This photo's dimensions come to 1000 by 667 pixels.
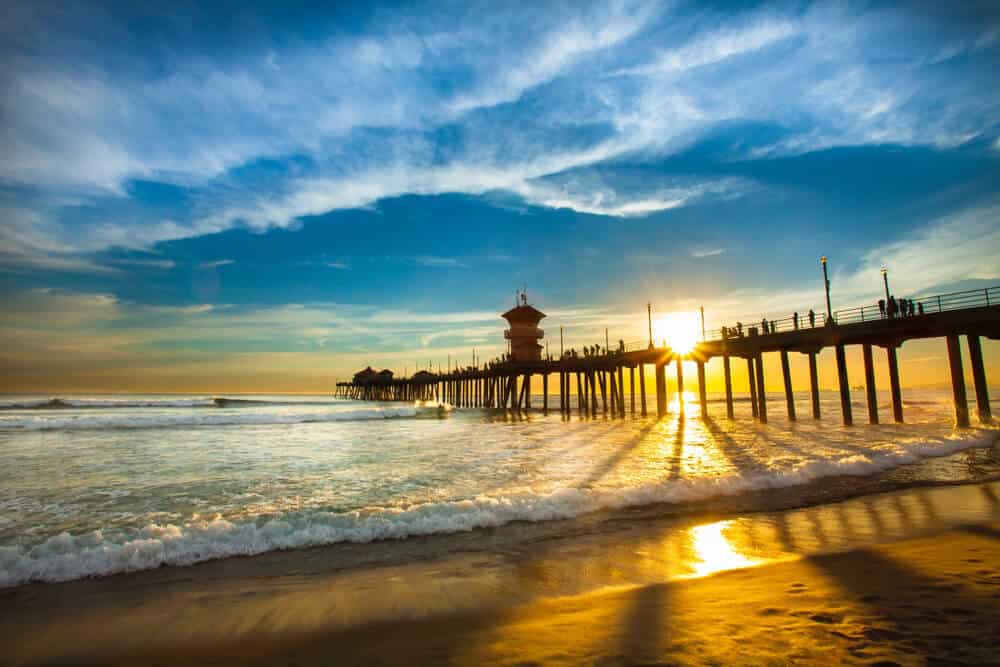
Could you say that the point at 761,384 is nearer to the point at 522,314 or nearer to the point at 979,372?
the point at 979,372

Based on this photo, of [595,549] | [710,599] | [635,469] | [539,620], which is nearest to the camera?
[539,620]

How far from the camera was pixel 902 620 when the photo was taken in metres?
3.85

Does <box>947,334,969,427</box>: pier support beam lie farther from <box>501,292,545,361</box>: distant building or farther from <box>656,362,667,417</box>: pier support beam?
<box>501,292,545,361</box>: distant building

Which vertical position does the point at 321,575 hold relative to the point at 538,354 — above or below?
below

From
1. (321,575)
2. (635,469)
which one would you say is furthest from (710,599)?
(635,469)

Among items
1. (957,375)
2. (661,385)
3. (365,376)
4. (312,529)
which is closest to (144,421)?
(312,529)

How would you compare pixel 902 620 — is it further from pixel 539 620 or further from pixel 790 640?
pixel 539 620

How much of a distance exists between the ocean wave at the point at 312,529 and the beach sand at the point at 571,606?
1.46 feet

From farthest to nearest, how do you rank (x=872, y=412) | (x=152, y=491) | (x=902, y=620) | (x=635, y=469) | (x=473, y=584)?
(x=872, y=412)
(x=635, y=469)
(x=152, y=491)
(x=473, y=584)
(x=902, y=620)

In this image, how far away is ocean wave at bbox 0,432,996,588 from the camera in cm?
610

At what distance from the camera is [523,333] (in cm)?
4881

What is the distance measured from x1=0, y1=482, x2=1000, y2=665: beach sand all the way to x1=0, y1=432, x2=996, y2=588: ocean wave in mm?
444

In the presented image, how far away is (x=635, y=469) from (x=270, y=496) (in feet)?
28.8

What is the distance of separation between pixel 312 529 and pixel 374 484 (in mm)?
3627
